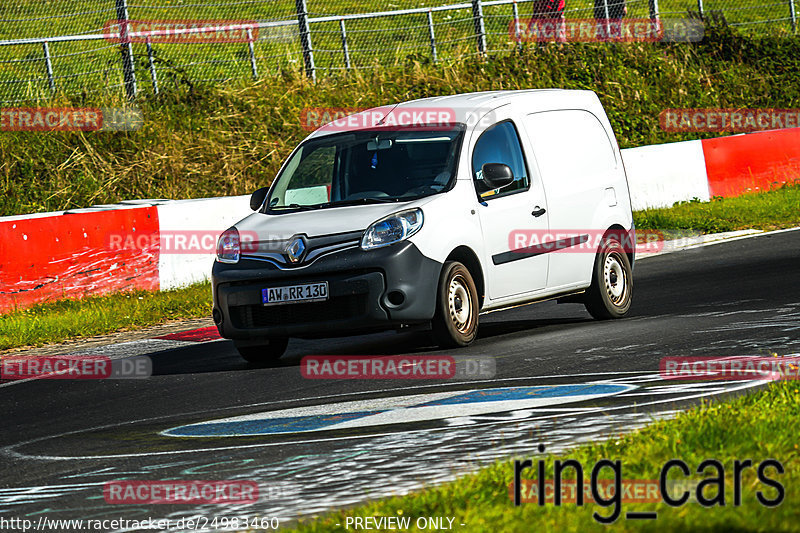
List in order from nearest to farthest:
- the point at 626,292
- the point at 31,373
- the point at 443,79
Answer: the point at 31,373
the point at 626,292
the point at 443,79

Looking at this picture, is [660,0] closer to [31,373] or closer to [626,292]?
[626,292]

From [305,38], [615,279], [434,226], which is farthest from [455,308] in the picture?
[305,38]

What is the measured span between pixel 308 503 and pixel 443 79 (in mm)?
19608

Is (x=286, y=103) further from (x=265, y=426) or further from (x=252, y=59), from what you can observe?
(x=265, y=426)

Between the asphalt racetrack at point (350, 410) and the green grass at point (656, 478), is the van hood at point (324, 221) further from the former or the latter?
the green grass at point (656, 478)

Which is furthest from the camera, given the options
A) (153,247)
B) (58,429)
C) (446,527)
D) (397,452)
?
(153,247)

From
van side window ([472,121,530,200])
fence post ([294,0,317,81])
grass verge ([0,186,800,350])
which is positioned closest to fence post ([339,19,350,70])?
fence post ([294,0,317,81])

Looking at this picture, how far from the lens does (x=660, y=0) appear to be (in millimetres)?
39062

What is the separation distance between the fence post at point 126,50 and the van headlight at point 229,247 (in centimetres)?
1125

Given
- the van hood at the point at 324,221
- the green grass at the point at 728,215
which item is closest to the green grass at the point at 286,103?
the green grass at the point at 728,215

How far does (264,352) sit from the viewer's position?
394 inches

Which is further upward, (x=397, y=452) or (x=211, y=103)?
(x=211, y=103)

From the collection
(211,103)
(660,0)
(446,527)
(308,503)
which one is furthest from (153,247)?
(660,0)

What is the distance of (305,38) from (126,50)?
3551mm
